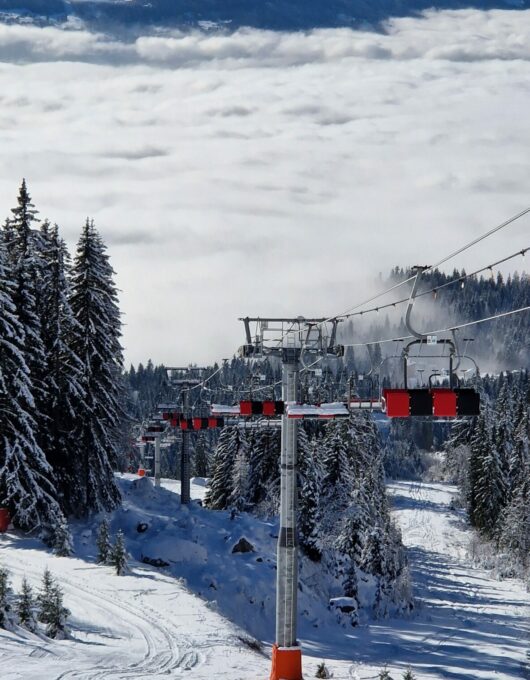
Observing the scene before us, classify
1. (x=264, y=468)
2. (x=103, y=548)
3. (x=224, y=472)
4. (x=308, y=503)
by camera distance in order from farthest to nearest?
(x=224, y=472) → (x=264, y=468) → (x=308, y=503) → (x=103, y=548)

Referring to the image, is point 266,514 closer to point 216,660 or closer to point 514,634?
point 514,634

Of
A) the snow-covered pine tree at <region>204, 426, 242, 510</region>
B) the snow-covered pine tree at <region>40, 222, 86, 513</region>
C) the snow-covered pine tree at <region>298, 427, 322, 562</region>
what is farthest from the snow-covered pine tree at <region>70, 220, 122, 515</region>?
the snow-covered pine tree at <region>204, 426, 242, 510</region>

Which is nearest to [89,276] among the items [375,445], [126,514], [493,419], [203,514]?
[126,514]

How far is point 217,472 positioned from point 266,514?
35.0 ft

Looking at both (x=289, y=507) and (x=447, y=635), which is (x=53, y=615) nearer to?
(x=289, y=507)

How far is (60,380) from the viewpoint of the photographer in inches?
1581

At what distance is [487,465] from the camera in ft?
243

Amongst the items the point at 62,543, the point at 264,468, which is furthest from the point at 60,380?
the point at 264,468

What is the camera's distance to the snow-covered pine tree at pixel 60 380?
40.0m

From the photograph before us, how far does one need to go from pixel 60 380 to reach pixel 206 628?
18.0 m

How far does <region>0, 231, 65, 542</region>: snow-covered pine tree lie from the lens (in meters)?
35.5

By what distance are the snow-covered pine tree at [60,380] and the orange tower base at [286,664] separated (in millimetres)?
21015

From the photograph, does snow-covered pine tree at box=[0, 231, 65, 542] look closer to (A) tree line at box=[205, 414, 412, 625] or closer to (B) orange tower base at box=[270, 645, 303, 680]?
(B) orange tower base at box=[270, 645, 303, 680]

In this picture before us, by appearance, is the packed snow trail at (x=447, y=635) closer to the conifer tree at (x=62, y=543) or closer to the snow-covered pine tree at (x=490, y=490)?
the snow-covered pine tree at (x=490, y=490)
